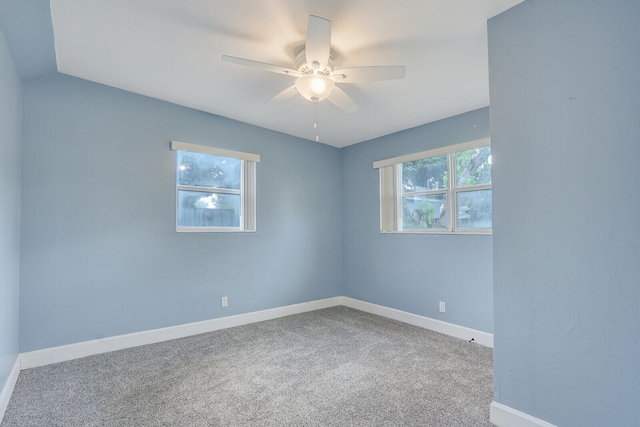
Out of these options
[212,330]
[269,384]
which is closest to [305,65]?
[269,384]

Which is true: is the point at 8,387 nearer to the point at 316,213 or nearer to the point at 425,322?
the point at 316,213

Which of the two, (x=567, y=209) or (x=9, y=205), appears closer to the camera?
(x=567, y=209)

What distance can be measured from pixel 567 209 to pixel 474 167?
179 cm

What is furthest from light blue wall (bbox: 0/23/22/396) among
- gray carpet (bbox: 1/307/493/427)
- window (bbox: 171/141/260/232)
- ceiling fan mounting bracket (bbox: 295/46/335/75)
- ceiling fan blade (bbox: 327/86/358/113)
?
ceiling fan blade (bbox: 327/86/358/113)

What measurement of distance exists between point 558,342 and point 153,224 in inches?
129

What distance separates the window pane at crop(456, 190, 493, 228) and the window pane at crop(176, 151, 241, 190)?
8.35ft

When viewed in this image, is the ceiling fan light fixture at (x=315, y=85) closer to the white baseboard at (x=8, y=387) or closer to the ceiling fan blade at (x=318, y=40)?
the ceiling fan blade at (x=318, y=40)

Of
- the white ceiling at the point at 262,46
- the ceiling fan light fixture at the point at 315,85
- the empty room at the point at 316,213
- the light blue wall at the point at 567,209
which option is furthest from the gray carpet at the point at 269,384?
the white ceiling at the point at 262,46

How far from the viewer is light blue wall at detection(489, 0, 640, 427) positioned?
141cm

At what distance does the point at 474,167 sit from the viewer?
10.7ft

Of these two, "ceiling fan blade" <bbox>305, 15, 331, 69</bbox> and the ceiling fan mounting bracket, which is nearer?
"ceiling fan blade" <bbox>305, 15, 331, 69</bbox>

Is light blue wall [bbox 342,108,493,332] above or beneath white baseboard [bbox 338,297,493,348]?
above

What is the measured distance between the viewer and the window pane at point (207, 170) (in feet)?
11.1

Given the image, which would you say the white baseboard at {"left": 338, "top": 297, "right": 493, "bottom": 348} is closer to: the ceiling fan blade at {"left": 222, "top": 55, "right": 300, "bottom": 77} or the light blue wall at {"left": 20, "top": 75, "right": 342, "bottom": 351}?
the light blue wall at {"left": 20, "top": 75, "right": 342, "bottom": 351}
